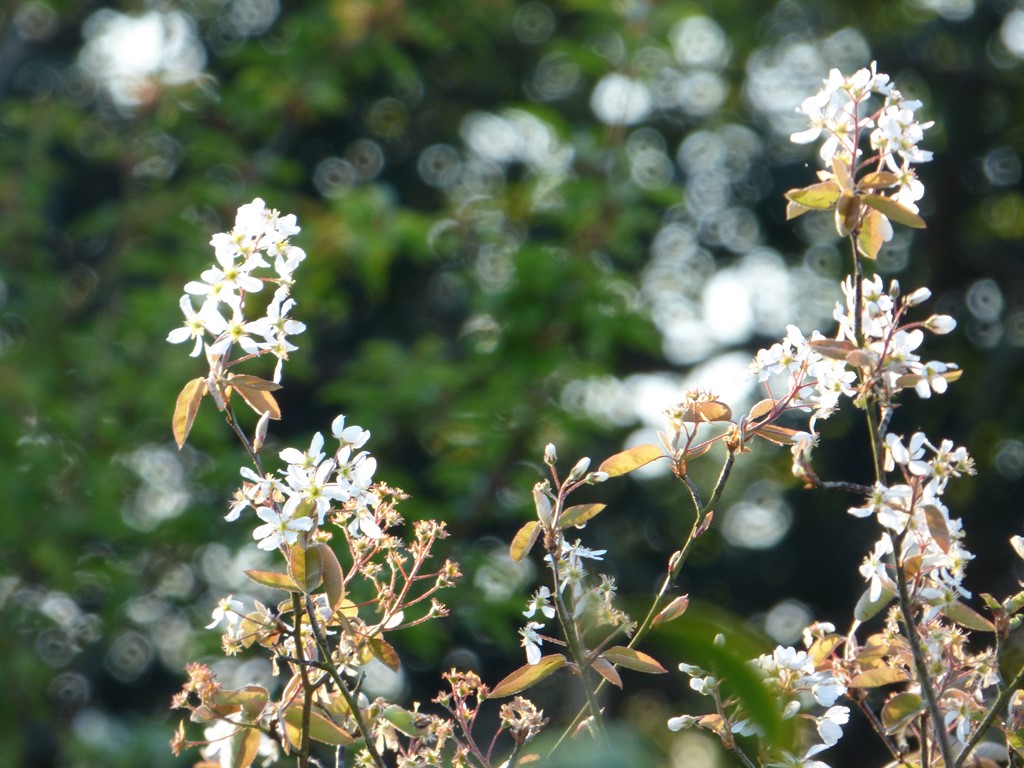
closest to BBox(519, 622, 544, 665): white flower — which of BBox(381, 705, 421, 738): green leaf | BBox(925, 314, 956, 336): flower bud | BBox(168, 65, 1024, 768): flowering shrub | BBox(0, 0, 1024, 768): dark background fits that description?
BBox(168, 65, 1024, 768): flowering shrub

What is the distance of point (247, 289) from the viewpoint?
1195 mm

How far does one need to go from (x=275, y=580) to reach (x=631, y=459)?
14.4 inches

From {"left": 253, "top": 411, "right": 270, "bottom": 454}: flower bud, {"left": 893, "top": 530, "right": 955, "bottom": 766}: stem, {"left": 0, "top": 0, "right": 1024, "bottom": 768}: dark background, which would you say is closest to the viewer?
{"left": 893, "top": 530, "right": 955, "bottom": 766}: stem

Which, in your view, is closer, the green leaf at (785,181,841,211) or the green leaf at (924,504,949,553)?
the green leaf at (924,504,949,553)

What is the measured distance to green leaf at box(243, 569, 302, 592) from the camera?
1.08m

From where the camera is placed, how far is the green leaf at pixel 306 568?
1.06 metres

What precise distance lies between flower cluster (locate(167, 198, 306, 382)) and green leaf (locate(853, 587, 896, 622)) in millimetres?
587

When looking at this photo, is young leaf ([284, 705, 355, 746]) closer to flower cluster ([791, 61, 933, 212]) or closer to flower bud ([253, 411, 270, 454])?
flower bud ([253, 411, 270, 454])

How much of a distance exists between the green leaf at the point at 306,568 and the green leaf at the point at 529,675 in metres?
0.22

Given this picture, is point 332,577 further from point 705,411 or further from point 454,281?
point 454,281

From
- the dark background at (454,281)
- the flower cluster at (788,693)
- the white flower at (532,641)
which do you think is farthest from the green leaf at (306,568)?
the dark background at (454,281)

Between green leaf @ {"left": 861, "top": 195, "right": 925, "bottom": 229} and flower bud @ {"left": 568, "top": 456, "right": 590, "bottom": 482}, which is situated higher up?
green leaf @ {"left": 861, "top": 195, "right": 925, "bottom": 229}

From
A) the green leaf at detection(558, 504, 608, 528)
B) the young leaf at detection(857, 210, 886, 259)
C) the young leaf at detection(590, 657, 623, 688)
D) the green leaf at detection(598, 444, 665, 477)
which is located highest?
the young leaf at detection(857, 210, 886, 259)

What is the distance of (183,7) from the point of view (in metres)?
Answer: 6.28
